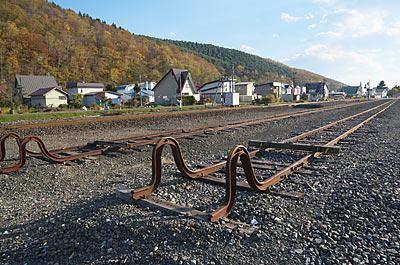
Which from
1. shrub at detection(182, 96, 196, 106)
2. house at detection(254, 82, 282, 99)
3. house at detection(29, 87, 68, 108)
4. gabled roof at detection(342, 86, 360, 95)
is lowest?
shrub at detection(182, 96, 196, 106)

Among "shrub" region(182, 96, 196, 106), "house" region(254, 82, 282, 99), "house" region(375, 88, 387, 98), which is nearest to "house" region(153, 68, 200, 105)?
"shrub" region(182, 96, 196, 106)

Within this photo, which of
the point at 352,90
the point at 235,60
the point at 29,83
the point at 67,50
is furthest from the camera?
the point at 235,60

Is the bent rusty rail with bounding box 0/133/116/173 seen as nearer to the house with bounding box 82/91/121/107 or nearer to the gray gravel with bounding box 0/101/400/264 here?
the gray gravel with bounding box 0/101/400/264

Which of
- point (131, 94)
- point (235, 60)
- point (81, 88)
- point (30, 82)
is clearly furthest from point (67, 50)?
point (235, 60)

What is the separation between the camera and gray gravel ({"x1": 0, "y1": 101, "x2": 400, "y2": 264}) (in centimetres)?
276

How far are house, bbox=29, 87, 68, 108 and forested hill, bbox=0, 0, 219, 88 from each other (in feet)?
45.3

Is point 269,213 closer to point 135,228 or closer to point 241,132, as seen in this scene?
point 135,228

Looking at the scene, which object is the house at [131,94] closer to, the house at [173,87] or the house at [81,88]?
the house at [81,88]

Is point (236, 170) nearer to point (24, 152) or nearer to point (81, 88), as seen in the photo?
point (24, 152)

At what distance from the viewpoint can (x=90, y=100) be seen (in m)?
60.3

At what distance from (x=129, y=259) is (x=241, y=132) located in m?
9.95

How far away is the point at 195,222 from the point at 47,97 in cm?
5271

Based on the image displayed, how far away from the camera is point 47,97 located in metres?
47.9

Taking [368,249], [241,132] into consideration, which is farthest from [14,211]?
[241,132]
